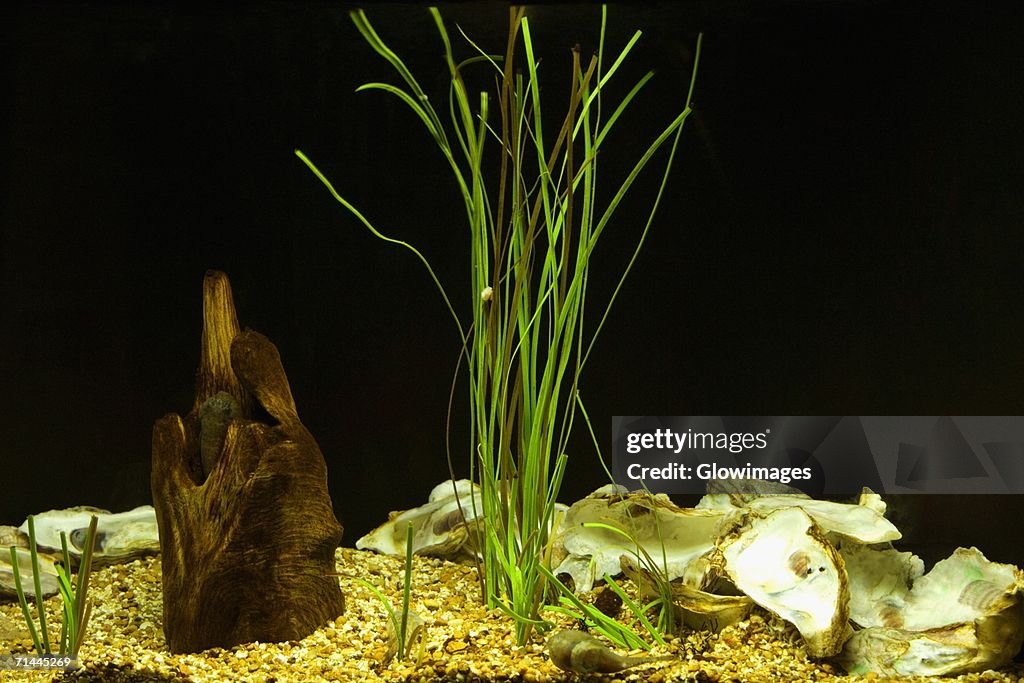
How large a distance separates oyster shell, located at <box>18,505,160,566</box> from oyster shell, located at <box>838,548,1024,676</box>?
143 centimetres

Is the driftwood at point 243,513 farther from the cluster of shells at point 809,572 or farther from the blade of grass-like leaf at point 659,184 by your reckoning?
the blade of grass-like leaf at point 659,184

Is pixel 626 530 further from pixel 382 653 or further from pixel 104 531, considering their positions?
pixel 104 531

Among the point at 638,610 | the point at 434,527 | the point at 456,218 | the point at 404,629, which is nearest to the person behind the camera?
the point at 404,629

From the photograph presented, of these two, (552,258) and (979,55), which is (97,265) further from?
(979,55)

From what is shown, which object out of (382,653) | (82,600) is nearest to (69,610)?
(82,600)

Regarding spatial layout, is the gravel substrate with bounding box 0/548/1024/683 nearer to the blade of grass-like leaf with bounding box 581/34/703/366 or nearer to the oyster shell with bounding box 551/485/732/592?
the oyster shell with bounding box 551/485/732/592

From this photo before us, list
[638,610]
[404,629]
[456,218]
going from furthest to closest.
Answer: [456,218] → [638,610] → [404,629]

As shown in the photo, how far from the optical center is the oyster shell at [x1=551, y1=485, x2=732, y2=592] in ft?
6.09

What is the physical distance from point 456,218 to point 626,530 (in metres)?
0.74

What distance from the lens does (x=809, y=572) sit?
1729 mm

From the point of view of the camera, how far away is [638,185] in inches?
72.7

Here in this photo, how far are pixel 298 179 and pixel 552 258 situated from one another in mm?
543

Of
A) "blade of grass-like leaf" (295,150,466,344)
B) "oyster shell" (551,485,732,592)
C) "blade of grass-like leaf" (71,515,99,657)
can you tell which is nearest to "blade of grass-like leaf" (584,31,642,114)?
"blade of grass-like leaf" (295,150,466,344)

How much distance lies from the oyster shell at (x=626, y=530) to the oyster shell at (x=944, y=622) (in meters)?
0.33
